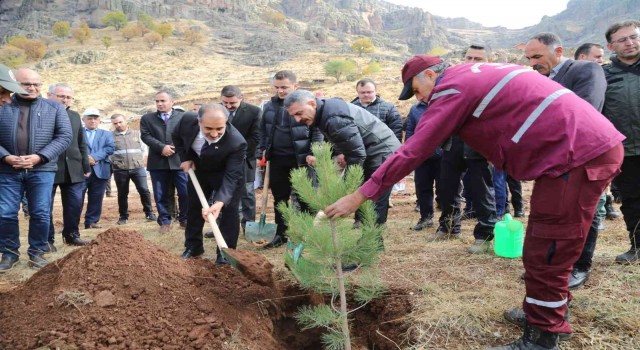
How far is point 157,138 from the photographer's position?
222 inches

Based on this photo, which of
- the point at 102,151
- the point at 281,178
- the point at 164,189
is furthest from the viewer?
the point at 102,151

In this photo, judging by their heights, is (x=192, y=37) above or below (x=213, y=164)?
above

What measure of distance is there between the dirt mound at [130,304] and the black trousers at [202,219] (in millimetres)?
652

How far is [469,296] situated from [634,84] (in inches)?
73.4

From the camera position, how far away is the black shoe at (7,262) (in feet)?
12.5

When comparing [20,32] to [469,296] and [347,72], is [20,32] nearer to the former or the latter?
[347,72]

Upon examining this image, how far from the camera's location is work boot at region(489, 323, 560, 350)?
2111 millimetres

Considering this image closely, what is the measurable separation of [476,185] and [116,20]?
70.6 m

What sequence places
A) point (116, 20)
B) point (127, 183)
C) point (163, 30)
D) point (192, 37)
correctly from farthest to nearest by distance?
point (116, 20)
point (163, 30)
point (192, 37)
point (127, 183)

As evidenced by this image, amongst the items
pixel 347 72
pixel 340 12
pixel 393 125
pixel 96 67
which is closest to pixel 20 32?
pixel 96 67

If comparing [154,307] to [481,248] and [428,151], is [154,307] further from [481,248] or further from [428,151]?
[481,248]

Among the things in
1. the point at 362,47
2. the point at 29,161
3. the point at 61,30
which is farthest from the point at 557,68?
the point at 61,30

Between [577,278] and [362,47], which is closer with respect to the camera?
[577,278]

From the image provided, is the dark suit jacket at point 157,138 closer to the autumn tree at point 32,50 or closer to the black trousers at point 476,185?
the black trousers at point 476,185
